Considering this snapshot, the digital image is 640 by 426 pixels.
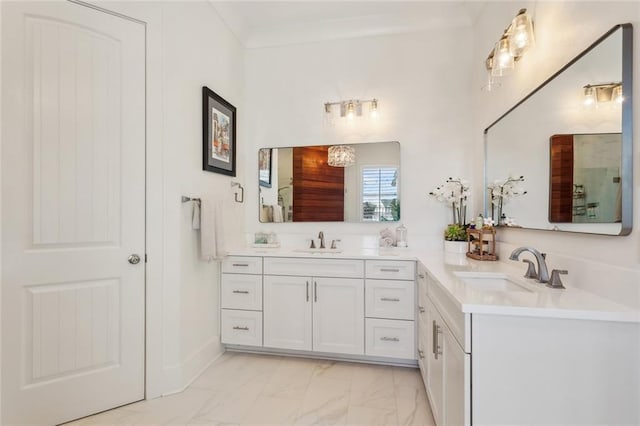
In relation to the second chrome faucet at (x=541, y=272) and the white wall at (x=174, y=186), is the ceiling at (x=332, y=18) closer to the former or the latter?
the white wall at (x=174, y=186)

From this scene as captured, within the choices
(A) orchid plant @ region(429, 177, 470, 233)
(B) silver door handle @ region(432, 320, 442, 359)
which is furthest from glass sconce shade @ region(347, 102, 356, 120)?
(B) silver door handle @ region(432, 320, 442, 359)

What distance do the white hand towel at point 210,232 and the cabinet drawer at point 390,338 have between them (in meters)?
1.27

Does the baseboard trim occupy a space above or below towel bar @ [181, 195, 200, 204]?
below

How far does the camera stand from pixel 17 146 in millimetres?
1463

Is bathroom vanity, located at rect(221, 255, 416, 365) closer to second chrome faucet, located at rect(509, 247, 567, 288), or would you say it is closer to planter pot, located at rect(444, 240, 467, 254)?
planter pot, located at rect(444, 240, 467, 254)

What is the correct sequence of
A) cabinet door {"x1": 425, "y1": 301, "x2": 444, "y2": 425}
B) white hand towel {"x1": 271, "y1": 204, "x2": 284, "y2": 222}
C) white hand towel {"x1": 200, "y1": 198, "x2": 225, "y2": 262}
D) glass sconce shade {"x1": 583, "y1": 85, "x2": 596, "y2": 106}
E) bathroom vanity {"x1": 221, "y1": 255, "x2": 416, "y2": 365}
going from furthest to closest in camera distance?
white hand towel {"x1": 271, "y1": 204, "x2": 284, "y2": 222} < bathroom vanity {"x1": 221, "y1": 255, "x2": 416, "y2": 365} < white hand towel {"x1": 200, "y1": 198, "x2": 225, "y2": 262} < cabinet door {"x1": 425, "y1": 301, "x2": 444, "y2": 425} < glass sconce shade {"x1": 583, "y1": 85, "x2": 596, "y2": 106}

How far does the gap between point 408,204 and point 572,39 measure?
1562 millimetres

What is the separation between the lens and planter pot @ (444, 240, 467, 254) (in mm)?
2215

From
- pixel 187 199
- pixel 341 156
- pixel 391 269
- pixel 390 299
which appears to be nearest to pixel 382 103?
pixel 341 156

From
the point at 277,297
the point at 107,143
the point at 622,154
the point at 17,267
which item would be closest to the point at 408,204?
the point at 277,297

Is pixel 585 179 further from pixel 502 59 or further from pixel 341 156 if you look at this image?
pixel 341 156

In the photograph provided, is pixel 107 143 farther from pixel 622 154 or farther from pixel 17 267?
pixel 622 154

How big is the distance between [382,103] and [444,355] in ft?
7.25

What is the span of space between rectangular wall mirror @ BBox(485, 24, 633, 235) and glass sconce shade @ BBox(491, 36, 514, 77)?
26 cm
